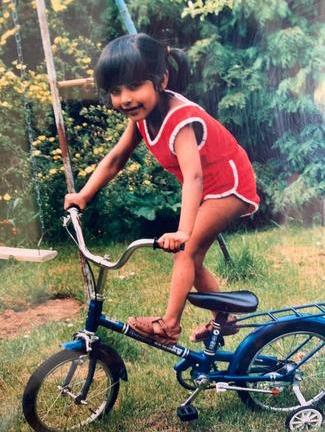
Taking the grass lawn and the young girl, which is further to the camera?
the grass lawn

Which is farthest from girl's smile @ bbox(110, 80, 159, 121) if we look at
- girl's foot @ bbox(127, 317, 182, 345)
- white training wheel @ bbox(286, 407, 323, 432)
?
white training wheel @ bbox(286, 407, 323, 432)

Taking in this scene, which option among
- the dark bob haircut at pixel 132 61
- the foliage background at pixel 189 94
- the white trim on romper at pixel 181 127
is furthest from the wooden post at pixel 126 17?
the white trim on romper at pixel 181 127

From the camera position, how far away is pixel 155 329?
243 centimetres

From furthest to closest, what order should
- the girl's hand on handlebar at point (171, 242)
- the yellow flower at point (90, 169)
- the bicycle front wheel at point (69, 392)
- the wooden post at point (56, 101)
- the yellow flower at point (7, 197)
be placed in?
the yellow flower at point (7, 197)
the yellow flower at point (90, 169)
the wooden post at point (56, 101)
the bicycle front wheel at point (69, 392)
the girl's hand on handlebar at point (171, 242)

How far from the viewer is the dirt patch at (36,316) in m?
2.78

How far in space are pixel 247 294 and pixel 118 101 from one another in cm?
85

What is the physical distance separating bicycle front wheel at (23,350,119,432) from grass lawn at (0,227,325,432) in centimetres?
7

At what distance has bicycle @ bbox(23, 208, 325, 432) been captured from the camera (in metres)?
2.36

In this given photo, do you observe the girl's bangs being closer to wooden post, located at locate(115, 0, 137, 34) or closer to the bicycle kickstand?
wooden post, located at locate(115, 0, 137, 34)

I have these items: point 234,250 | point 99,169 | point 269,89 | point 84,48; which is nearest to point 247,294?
point 234,250

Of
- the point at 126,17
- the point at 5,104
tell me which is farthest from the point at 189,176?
the point at 5,104

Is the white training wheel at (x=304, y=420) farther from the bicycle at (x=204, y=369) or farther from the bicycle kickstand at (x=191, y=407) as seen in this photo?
the bicycle kickstand at (x=191, y=407)

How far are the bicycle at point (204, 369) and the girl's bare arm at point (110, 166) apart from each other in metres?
0.15

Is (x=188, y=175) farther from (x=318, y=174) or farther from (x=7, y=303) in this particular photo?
(x=7, y=303)
